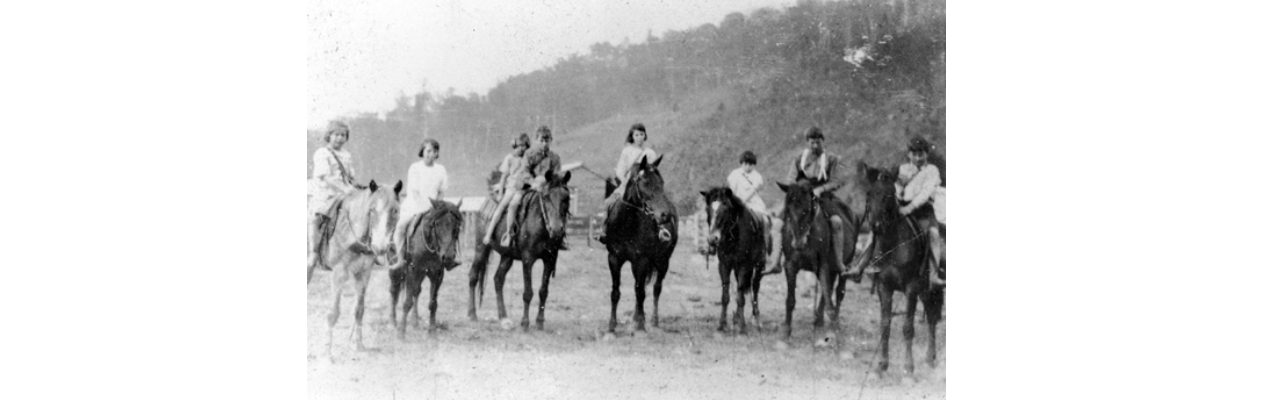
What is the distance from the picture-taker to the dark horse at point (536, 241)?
24.1 feet

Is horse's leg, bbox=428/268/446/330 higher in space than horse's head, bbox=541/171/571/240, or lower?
lower

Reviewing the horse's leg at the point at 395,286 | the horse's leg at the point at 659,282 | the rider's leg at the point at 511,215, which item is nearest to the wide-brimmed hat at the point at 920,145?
the horse's leg at the point at 659,282

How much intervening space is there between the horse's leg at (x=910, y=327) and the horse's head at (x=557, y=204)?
2.51m

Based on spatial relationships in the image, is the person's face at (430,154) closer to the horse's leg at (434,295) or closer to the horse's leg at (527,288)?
the horse's leg at (434,295)

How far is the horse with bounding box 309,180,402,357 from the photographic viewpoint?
754 cm

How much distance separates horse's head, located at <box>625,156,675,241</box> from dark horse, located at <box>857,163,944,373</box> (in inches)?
57.0

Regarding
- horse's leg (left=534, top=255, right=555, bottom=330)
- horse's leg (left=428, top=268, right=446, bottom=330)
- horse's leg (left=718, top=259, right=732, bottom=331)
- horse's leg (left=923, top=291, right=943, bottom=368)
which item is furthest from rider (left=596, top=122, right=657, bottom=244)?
horse's leg (left=923, top=291, right=943, bottom=368)

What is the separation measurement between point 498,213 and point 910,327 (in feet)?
10.1

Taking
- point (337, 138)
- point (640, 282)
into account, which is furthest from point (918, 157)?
point (337, 138)

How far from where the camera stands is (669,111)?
741 cm

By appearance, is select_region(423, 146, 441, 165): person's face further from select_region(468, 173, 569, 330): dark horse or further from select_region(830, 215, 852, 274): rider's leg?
select_region(830, 215, 852, 274): rider's leg

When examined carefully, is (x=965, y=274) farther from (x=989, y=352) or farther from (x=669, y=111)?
(x=669, y=111)

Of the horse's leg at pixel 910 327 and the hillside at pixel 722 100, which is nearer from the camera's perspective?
the horse's leg at pixel 910 327

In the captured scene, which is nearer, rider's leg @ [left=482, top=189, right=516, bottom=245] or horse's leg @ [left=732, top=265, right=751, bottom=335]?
horse's leg @ [left=732, top=265, right=751, bottom=335]
